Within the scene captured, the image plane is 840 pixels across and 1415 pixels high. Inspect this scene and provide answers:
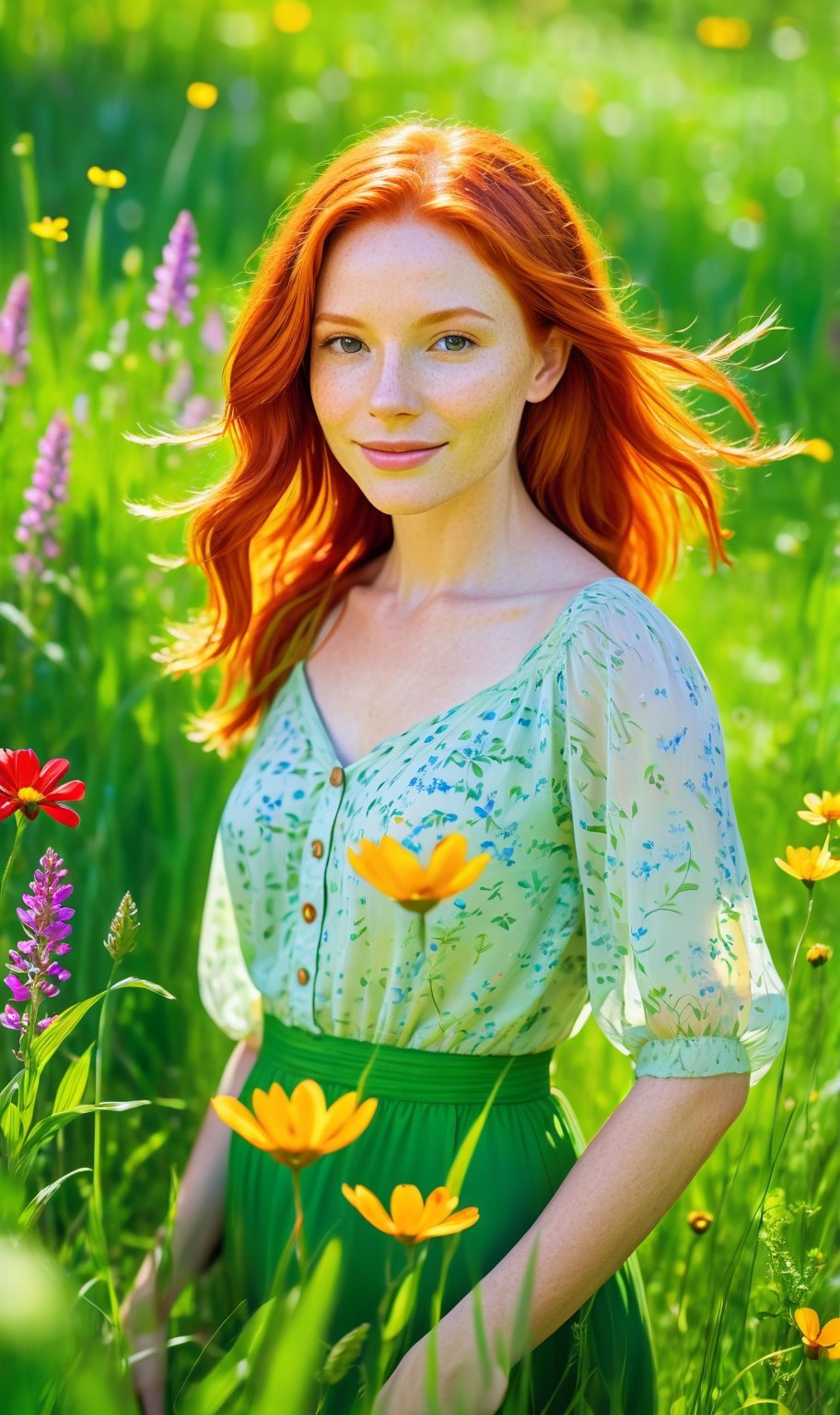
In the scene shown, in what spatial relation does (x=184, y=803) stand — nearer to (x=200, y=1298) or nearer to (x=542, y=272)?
(x=200, y=1298)

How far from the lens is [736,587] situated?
308 centimetres

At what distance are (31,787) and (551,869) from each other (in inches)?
19.5

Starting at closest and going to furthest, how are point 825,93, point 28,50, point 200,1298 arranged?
1. point 200,1298
2. point 28,50
3. point 825,93

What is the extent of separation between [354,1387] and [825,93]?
4.68 m

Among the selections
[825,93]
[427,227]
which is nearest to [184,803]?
[427,227]

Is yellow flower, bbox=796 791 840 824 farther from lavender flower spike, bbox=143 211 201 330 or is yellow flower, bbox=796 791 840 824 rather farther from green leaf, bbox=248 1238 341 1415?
lavender flower spike, bbox=143 211 201 330

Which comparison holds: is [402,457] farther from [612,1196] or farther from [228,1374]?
[228,1374]

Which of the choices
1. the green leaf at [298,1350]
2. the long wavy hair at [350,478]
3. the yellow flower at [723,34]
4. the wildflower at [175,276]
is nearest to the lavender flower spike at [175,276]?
the wildflower at [175,276]

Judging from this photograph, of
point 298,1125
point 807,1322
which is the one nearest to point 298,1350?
point 298,1125

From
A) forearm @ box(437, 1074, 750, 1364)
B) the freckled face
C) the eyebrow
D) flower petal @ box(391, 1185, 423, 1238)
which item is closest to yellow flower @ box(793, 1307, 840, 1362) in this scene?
forearm @ box(437, 1074, 750, 1364)

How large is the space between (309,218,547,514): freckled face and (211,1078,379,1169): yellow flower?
0.71 metres

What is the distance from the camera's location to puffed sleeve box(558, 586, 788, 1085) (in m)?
1.32

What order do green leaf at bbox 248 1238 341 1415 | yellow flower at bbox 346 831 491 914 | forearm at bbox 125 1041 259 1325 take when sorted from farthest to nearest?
1. forearm at bbox 125 1041 259 1325
2. yellow flower at bbox 346 831 491 914
3. green leaf at bbox 248 1238 341 1415

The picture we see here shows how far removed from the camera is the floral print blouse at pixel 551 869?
1.33 metres
